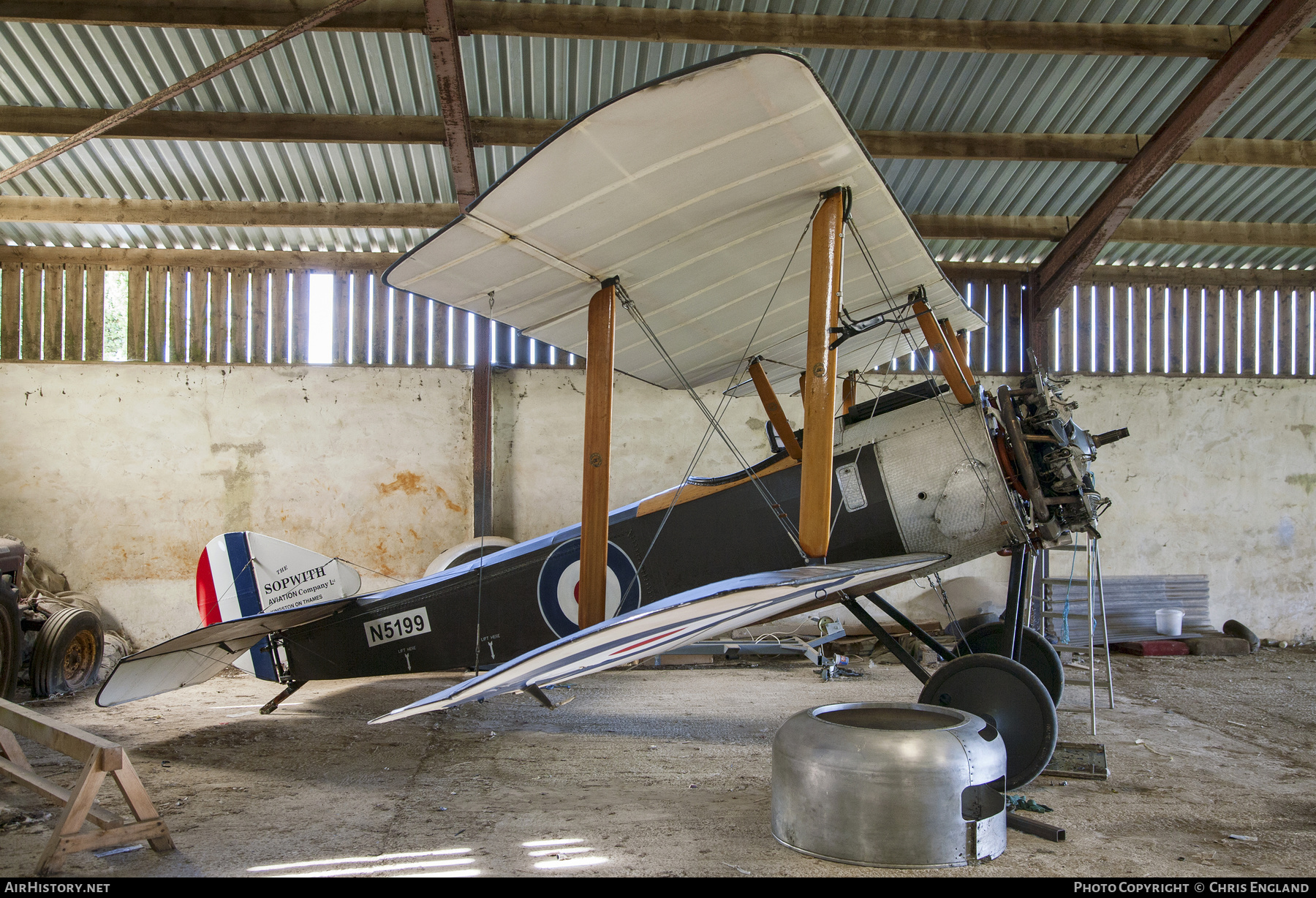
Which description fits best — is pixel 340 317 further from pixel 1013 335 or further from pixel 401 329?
pixel 1013 335

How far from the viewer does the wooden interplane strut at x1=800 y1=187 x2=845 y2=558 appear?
4020 millimetres

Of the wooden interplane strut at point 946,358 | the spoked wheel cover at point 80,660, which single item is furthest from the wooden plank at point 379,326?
the wooden interplane strut at point 946,358

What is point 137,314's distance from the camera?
33.3 ft

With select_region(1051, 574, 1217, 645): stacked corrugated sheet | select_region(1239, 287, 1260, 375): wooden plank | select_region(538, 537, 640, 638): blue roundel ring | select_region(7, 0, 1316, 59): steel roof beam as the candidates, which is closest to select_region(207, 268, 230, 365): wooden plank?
select_region(7, 0, 1316, 59): steel roof beam

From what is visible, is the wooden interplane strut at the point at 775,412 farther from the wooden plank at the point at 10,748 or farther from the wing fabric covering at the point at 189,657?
the wooden plank at the point at 10,748

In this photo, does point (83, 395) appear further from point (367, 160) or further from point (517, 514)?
point (517, 514)

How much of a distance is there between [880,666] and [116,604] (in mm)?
8748

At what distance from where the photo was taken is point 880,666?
862cm

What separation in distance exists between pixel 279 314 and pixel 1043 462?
9101 mm

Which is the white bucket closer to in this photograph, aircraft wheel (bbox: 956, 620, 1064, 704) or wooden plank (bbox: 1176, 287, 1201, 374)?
wooden plank (bbox: 1176, 287, 1201, 374)

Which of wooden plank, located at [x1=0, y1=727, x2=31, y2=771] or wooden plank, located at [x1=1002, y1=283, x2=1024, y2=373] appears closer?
wooden plank, located at [x1=0, y1=727, x2=31, y2=771]

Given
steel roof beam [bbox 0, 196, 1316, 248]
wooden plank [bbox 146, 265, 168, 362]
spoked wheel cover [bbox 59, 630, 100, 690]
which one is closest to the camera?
spoked wheel cover [bbox 59, 630, 100, 690]

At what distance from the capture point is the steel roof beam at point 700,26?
21.5 ft

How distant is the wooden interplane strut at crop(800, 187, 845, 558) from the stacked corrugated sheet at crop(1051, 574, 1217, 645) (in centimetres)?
721
